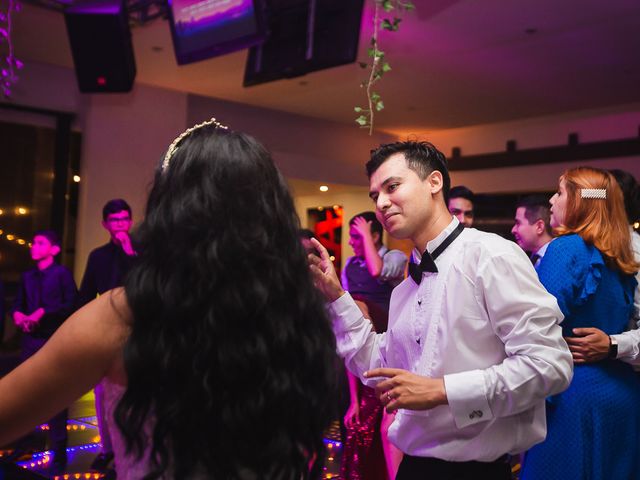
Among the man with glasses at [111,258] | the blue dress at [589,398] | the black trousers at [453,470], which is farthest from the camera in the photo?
the man with glasses at [111,258]

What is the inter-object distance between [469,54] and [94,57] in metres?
3.46

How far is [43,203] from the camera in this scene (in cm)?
803

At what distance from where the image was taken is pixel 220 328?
3.57ft

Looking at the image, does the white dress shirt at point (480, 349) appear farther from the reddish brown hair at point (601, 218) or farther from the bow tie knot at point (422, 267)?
the reddish brown hair at point (601, 218)

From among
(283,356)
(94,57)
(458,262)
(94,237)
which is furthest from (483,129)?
(283,356)

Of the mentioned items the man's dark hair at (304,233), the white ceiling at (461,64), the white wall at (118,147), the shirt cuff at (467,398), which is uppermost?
the white ceiling at (461,64)

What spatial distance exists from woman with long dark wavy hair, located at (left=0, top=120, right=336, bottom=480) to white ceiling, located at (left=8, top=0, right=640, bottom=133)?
4.66 meters

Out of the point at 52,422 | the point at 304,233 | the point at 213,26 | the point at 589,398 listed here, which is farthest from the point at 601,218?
the point at 52,422

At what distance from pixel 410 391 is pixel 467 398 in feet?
0.45

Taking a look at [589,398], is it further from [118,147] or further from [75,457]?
[118,147]

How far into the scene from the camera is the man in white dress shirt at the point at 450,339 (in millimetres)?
1683

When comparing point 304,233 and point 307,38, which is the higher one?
point 307,38

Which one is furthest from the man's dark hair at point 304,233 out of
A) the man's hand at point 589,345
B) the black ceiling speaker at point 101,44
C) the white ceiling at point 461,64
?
the white ceiling at point 461,64

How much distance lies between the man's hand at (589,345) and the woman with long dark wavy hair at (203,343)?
→ 1.47m
